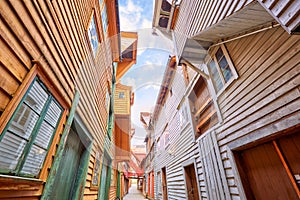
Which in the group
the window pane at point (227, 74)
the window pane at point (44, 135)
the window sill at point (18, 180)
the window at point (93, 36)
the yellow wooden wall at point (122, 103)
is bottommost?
the window sill at point (18, 180)

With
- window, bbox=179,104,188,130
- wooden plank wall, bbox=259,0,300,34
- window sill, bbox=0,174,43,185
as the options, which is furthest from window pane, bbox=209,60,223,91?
window sill, bbox=0,174,43,185

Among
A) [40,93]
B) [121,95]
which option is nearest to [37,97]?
[40,93]

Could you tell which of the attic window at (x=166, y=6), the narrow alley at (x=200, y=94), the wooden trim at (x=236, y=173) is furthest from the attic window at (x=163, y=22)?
the wooden trim at (x=236, y=173)

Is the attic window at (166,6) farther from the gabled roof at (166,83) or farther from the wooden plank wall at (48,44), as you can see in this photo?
the wooden plank wall at (48,44)

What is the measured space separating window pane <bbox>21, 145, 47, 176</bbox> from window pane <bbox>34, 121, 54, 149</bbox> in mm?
58

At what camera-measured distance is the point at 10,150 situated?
119 cm

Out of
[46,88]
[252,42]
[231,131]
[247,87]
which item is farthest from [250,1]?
[46,88]

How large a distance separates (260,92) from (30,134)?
299cm

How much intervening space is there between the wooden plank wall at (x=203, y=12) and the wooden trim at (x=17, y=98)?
8.37ft

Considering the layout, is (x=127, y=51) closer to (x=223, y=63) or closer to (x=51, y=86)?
(x=223, y=63)

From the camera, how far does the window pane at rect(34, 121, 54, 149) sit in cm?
152

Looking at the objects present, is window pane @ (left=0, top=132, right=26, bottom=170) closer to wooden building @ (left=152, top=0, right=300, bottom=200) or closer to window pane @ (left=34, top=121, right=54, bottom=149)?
window pane @ (left=34, top=121, right=54, bottom=149)

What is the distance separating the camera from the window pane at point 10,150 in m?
1.11

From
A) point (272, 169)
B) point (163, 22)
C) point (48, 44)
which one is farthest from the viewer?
point (163, 22)
